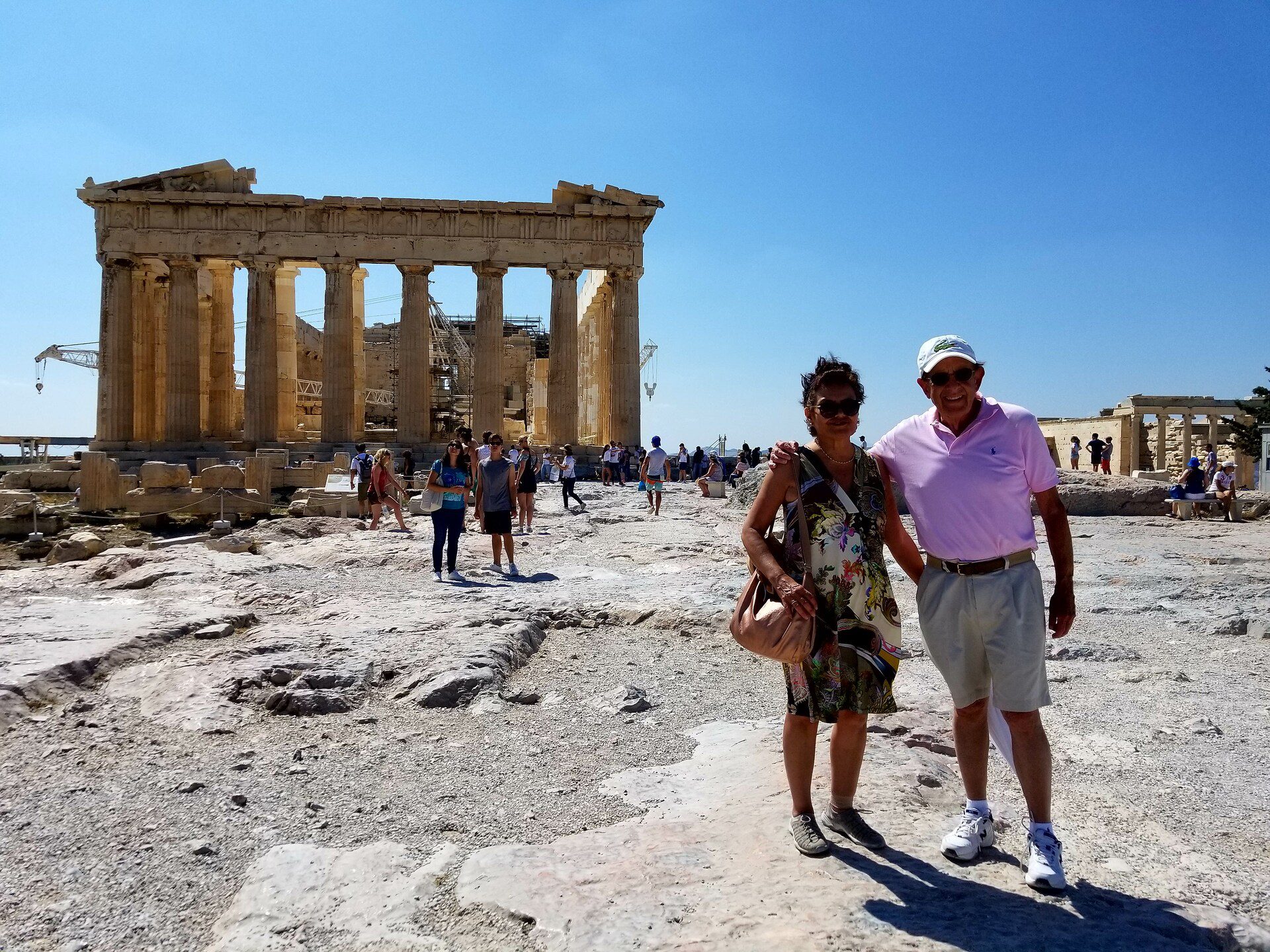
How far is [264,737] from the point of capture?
14.9 ft

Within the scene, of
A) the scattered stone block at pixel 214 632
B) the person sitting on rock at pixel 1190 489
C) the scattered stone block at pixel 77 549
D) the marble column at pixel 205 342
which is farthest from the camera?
the marble column at pixel 205 342

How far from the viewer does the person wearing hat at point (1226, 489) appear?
16.7 m

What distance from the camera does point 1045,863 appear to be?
2.75 metres

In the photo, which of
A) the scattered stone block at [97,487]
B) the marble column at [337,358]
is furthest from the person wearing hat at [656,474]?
the marble column at [337,358]

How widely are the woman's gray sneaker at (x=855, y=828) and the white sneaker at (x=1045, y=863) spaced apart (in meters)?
0.45

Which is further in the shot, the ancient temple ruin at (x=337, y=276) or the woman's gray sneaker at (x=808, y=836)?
the ancient temple ruin at (x=337, y=276)

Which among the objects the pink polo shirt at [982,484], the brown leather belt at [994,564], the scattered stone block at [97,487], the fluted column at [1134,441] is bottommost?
the scattered stone block at [97,487]

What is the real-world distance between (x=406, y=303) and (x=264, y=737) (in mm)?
27605

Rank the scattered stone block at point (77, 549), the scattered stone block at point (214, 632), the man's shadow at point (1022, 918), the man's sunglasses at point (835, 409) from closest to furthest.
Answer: the man's shadow at point (1022, 918)
the man's sunglasses at point (835, 409)
the scattered stone block at point (214, 632)
the scattered stone block at point (77, 549)

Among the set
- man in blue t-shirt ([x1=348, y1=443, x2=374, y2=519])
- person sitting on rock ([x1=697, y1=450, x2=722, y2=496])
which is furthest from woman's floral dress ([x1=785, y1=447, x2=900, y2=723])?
person sitting on rock ([x1=697, y1=450, x2=722, y2=496])

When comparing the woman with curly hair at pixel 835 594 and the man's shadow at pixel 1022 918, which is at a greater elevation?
the woman with curly hair at pixel 835 594

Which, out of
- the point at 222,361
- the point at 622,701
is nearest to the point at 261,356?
the point at 222,361

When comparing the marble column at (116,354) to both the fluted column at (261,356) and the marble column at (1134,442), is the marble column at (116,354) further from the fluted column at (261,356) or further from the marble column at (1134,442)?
the marble column at (1134,442)

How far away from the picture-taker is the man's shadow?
2.41 meters
